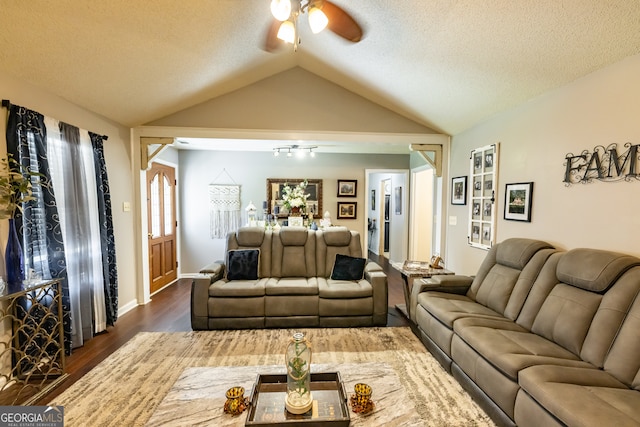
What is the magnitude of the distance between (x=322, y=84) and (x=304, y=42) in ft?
2.85

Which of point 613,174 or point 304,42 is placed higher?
point 304,42

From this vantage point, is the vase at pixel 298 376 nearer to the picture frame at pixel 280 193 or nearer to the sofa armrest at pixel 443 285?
the sofa armrest at pixel 443 285

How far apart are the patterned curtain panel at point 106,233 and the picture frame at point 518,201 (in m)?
4.33

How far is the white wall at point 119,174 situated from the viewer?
9.29 feet

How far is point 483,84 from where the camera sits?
2.83 m

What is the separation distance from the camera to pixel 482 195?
3.52 metres

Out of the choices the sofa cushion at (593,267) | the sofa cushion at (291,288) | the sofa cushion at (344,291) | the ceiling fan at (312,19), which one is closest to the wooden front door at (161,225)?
the sofa cushion at (291,288)

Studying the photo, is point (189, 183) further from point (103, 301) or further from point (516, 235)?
point (516, 235)

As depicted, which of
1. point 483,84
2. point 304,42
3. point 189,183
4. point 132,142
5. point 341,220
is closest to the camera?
point 483,84

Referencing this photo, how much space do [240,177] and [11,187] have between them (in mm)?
3645

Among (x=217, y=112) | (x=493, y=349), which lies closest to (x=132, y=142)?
(x=217, y=112)

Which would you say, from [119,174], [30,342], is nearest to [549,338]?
[30,342]

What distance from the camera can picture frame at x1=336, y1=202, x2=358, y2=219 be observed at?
5.84 metres

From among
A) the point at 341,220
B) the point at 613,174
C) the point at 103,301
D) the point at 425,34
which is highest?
the point at 425,34
